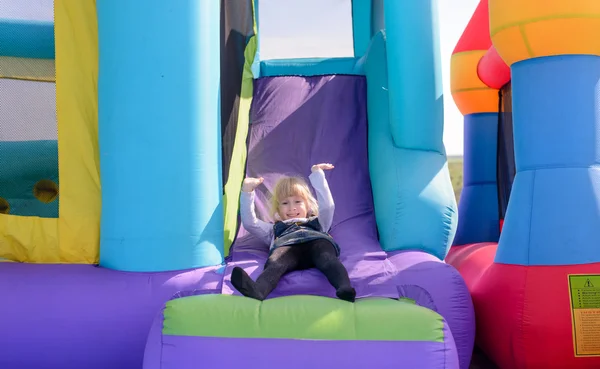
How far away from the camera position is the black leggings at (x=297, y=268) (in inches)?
66.0

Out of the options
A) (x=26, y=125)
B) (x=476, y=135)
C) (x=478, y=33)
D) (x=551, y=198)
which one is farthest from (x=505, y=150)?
(x=26, y=125)

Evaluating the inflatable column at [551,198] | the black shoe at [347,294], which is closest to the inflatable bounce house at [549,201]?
the inflatable column at [551,198]

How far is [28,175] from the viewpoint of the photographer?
7.16ft

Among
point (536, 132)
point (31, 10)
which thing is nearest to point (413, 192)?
point (536, 132)

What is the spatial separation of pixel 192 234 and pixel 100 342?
42cm

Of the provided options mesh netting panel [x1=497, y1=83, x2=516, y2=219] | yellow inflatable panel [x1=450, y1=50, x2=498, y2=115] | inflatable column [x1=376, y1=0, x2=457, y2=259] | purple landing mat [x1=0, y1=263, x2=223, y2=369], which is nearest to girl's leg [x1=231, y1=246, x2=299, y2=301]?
purple landing mat [x1=0, y1=263, x2=223, y2=369]

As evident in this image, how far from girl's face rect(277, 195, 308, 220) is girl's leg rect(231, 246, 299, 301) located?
223mm

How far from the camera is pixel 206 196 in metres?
1.89

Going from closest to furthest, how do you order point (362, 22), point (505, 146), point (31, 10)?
point (31, 10) < point (505, 146) < point (362, 22)

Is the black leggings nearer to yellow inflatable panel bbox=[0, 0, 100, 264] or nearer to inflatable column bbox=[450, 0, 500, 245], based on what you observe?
yellow inflatable panel bbox=[0, 0, 100, 264]

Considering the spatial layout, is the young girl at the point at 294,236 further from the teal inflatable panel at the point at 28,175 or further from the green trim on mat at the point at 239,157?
the teal inflatable panel at the point at 28,175

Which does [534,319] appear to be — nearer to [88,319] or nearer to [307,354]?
[307,354]

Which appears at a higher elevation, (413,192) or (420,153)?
(420,153)

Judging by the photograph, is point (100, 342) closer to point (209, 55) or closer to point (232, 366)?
point (232, 366)
